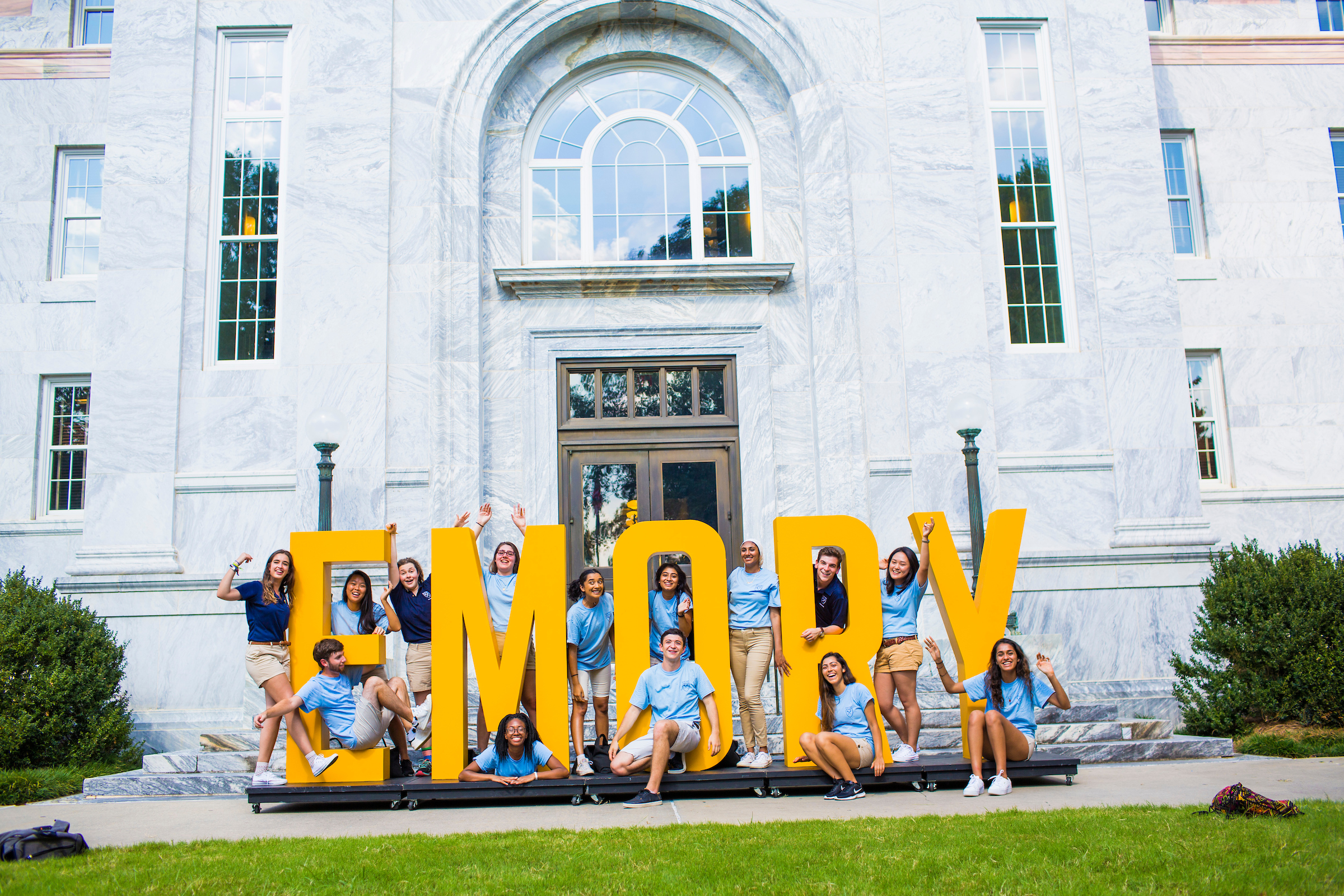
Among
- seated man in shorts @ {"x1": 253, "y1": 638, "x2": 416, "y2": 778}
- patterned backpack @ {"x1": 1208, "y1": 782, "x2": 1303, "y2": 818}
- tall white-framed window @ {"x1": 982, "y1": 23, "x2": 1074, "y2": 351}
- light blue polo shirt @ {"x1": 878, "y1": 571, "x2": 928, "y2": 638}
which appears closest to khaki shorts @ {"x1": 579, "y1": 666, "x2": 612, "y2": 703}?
seated man in shorts @ {"x1": 253, "y1": 638, "x2": 416, "y2": 778}

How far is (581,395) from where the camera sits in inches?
572

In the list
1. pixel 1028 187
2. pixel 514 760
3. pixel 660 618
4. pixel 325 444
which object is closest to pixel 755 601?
pixel 660 618

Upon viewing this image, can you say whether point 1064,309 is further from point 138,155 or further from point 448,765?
point 138,155

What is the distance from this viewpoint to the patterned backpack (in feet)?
21.5

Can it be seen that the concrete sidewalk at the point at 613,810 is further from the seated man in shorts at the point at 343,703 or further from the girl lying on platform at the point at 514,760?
the seated man in shorts at the point at 343,703

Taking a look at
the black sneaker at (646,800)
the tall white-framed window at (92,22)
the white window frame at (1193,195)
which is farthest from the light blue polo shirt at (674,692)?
the tall white-framed window at (92,22)

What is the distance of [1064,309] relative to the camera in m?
14.5

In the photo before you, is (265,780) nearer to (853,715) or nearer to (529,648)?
(529,648)

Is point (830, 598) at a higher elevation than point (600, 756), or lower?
higher

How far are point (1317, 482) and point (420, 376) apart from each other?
A: 44.4 ft

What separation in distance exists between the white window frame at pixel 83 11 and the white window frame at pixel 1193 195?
17412mm

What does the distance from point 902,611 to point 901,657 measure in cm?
40

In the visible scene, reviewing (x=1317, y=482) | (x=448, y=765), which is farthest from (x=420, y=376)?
(x=1317, y=482)

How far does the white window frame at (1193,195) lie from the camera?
17078 mm
